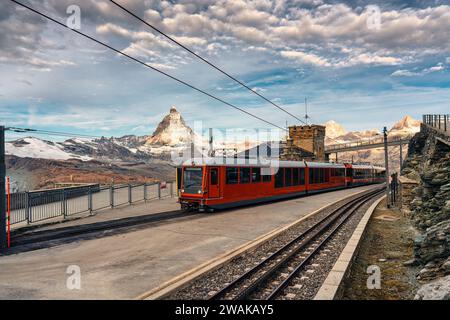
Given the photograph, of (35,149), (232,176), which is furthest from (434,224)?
(35,149)

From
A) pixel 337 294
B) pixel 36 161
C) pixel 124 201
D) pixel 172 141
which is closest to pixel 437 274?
pixel 337 294

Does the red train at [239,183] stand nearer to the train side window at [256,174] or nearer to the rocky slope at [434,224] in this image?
the train side window at [256,174]

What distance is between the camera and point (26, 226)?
46.2 ft

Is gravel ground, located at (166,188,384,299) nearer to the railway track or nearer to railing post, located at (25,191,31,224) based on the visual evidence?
the railway track

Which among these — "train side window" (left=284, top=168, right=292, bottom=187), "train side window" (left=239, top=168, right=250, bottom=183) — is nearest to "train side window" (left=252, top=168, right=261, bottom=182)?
"train side window" (left=239, top=168, right=250, bottom=183)

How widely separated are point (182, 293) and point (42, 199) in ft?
37.1

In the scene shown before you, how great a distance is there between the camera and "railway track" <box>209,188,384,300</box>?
7.42 metres

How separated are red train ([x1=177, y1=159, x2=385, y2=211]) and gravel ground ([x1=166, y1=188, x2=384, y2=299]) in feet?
19.2

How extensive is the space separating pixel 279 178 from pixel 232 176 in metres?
6.38

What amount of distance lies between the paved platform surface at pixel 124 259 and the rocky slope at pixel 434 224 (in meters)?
5.66

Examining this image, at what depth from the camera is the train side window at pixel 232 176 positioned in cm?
1902

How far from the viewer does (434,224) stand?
1286cm

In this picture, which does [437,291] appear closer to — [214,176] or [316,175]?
[214,176]

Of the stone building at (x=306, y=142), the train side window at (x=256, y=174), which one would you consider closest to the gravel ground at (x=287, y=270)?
the train side window at (x=256, y=174)
